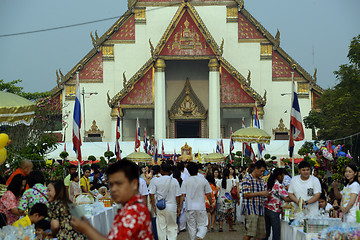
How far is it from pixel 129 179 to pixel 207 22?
134 feet

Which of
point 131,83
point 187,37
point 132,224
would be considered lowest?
point 132,224

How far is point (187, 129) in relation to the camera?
4469cm

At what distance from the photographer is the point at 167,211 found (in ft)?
37.4

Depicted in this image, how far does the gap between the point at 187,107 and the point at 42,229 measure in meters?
35.8

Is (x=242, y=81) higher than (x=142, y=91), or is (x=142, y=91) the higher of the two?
(x=242, y=81)

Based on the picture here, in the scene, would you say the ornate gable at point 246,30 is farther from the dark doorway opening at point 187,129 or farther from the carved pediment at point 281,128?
the dark doorway opening at point 187,129

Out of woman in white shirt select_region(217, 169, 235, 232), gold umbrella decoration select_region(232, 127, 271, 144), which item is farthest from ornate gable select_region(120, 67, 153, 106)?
woman in white shirt select_region(217, 169, 235, 232)

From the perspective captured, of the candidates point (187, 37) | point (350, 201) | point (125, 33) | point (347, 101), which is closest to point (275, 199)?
A: point (350, 201)

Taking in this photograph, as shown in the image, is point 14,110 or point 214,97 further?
point 214,97

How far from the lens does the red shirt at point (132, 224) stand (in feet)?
12.9

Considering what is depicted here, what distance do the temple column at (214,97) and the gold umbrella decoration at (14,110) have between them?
31371 millimetres

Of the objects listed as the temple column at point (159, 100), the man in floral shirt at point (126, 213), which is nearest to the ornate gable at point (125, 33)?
the temple column at point (159, 100)

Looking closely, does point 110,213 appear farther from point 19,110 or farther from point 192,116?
point 192,116

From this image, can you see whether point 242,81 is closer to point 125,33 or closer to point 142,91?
point 142,91
